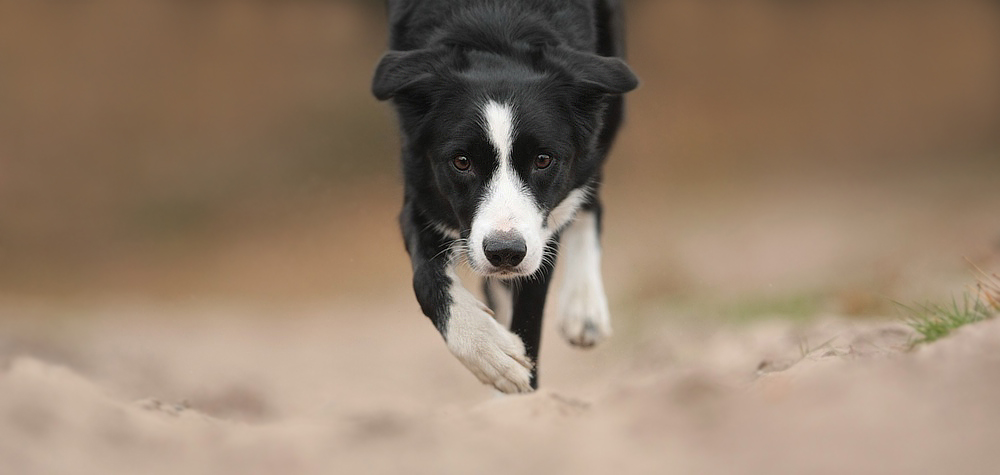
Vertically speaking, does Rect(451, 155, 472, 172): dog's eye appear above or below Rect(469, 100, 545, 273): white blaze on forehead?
above

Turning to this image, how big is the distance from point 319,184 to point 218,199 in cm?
97

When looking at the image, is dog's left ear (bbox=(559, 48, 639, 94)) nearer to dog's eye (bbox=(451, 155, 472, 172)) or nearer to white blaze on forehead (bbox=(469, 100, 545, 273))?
white blaze on forehead (bbox=(469, 100, 545, 273))

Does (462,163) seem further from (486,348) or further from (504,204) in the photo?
(486,348)

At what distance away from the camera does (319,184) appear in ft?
32.3

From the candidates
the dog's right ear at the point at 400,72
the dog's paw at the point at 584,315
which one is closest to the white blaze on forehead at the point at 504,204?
the dog's right ear at the point at 400,72

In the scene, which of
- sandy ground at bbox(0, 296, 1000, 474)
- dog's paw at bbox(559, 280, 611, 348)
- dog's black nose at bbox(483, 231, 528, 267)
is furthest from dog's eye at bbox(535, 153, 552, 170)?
dog's paw at bbox(559, 280, 611, 348)

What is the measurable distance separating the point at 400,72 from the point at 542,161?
1.96 ft

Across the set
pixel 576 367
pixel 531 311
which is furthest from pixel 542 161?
pixel 576 367

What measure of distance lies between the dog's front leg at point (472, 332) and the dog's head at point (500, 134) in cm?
13

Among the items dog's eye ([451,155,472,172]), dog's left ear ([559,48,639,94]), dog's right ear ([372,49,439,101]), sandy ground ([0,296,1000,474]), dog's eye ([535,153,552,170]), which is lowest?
sandy ground ([0,296,1000,474])

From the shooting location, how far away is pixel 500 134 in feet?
11.6

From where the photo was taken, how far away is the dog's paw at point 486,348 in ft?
11.5

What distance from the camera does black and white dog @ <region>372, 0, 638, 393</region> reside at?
3.51 m

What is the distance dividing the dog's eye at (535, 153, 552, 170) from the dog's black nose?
1.18ft
